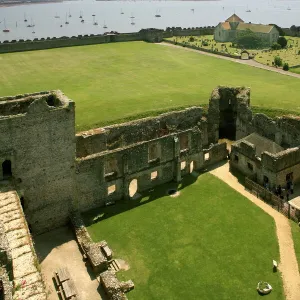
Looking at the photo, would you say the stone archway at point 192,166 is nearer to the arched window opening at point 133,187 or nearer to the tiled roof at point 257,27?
the arched window opening at point 133,187

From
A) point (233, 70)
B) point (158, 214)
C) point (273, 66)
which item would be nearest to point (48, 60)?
point (233, 70)

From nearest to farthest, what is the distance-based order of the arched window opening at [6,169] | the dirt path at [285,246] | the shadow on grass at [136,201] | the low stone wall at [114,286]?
the low stone wall at [114,286], the dirt path at [285,246], the arched window opening at [6,169], the shadow on grass at [136,201]

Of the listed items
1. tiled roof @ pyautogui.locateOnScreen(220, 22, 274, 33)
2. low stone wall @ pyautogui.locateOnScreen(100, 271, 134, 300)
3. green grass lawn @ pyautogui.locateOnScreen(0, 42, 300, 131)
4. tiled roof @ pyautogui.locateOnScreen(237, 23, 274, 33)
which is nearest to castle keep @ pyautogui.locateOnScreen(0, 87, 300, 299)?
low stone wall @ pyautogui.locateOnScreen(100, 271, 134, 300)

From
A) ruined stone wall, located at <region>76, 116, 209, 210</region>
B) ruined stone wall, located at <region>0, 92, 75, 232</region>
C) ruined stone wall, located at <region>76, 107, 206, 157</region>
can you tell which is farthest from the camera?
ruined stone wall, located at <region>76, 107, 206, 157</region>

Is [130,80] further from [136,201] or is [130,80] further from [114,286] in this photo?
[114,286]

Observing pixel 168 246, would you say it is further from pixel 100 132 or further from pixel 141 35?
pixel 141 35

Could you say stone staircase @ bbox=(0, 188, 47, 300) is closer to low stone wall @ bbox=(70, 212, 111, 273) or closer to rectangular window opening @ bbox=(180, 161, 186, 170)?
low stone wall @ bbox=(70, 212, 111, 273)

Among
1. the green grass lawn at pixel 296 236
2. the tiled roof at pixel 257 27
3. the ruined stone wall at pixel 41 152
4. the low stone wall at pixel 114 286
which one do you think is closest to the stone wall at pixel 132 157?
the ruined stone wall at pixel 41 152
